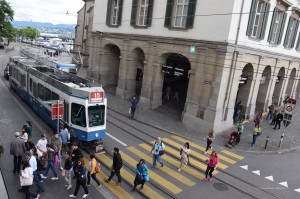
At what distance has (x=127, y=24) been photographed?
25922 millimetres

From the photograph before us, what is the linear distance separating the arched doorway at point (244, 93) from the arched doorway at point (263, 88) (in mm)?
2990

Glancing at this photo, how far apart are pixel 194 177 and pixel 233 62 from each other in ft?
31.3

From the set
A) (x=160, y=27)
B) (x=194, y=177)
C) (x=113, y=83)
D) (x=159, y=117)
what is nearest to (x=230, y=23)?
(x=160, y=27)

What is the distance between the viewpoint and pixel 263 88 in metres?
25.3

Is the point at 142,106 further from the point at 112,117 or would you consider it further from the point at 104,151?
the point at 104,151

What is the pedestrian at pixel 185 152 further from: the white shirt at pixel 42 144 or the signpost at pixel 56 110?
the white shirt at pixel 42 144

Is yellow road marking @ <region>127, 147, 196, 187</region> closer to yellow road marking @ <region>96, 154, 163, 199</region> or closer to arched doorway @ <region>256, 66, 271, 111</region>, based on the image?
yellow road marking @ <region>96, 154, 163, 199</region>

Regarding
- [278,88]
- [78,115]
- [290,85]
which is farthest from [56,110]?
[290,85]

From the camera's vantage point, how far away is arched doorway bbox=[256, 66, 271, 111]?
24609 millimetres

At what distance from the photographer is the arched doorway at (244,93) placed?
70.8 feet

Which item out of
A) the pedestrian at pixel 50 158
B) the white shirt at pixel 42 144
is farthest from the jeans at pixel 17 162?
the pedestrian at pixel 50 158

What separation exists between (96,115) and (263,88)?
1831 cm

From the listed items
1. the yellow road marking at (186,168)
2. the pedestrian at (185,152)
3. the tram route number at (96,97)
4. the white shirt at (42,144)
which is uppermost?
the tram route number at (96,97)

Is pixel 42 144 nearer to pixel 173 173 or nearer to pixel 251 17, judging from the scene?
pixel 173 173
